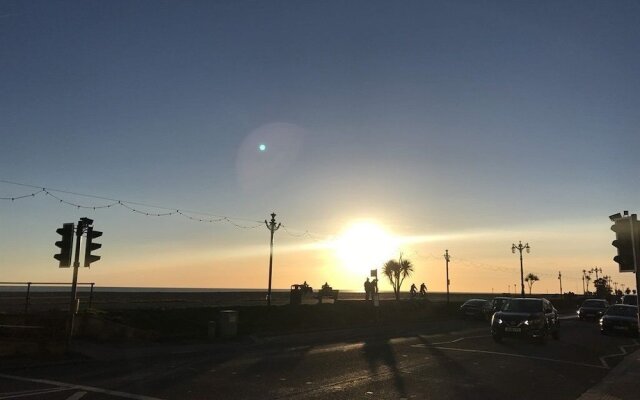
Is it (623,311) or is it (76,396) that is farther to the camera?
(623,311)

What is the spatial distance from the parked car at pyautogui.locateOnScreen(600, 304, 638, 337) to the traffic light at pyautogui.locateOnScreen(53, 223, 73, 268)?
2390 cm

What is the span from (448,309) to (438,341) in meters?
24.3

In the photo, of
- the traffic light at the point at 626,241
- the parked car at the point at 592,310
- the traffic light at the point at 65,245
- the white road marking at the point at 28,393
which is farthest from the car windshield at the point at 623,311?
the white road marking at the point at 28,393

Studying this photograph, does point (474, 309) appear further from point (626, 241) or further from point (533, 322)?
point (626, 241)

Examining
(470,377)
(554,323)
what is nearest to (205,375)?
(470,377)

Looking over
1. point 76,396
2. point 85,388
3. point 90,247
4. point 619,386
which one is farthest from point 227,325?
point 619,386

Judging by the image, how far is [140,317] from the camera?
22.7 m

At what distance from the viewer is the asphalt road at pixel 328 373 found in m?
9.81

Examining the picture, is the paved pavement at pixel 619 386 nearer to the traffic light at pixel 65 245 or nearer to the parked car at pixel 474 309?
the traffic light at pixel 65 245

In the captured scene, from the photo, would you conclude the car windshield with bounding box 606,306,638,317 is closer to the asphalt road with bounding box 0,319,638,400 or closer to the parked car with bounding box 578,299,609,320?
the asphalt road with bounding box 0,319,638,400

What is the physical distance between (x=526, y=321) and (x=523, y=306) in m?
1.68

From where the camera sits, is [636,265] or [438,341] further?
[438,341]

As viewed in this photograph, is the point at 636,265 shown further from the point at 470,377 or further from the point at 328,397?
the point at 328,397

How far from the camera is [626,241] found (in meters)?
10.7
